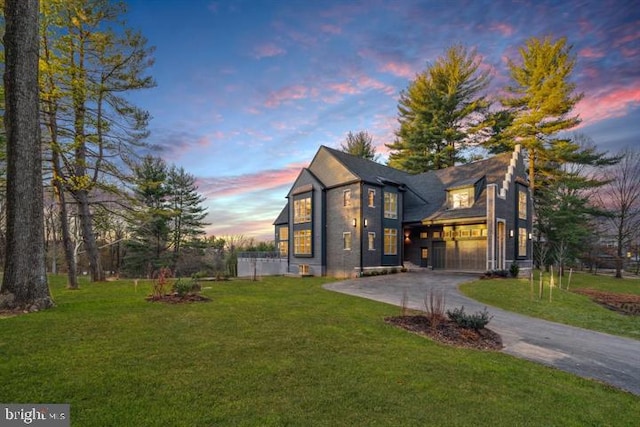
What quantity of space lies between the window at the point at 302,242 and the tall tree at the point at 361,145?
21544mm

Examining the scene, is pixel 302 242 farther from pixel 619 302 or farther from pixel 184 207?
pixel 619 302

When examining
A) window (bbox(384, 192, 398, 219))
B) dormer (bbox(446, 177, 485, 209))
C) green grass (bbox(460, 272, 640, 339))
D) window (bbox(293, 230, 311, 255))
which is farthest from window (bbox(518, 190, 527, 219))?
window (bbox(293, 230, 311, 255))

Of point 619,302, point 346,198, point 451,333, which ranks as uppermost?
point 346,198

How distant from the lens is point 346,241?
2180cm

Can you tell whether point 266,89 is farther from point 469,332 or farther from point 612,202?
point 612,202

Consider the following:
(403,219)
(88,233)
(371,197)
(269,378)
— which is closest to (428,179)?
(403,219)

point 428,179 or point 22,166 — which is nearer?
point 22,166

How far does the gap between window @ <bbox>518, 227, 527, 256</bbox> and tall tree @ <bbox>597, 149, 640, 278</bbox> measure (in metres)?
11.3

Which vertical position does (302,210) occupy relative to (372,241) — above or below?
above

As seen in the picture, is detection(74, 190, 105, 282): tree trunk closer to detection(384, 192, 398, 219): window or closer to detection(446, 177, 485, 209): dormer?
detection(384, 192, 398, 219): window

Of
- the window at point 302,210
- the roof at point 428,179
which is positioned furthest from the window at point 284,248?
the roof at point 428,179

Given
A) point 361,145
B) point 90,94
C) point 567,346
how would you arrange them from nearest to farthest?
point 567,346, point 90,94, point 361,145

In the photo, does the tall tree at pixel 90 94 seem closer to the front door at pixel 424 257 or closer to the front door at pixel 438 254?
the front door at pixel 424 257

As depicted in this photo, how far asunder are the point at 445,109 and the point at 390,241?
20.7 meters
